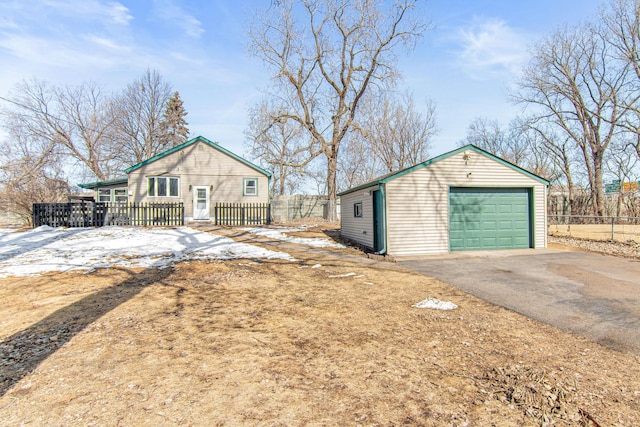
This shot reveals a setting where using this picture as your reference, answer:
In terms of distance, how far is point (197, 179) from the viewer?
20.8 metres

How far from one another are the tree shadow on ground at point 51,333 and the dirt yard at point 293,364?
0.08ft

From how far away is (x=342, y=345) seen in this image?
3.54 metres

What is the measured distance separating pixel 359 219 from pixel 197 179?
12472mm

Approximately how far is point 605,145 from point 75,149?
1813 inches

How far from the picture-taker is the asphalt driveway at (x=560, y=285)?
4.24 metres

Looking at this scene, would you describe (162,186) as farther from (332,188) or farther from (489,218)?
(489,218)

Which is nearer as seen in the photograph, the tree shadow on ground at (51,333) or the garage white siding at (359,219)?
the tree shadow on ground at (51,333)

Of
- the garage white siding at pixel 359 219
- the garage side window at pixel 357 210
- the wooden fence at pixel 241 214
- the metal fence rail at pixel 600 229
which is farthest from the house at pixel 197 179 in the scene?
the metal fence rail at pixel 600 229

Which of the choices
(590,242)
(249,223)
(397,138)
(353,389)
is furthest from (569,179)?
(353,389)

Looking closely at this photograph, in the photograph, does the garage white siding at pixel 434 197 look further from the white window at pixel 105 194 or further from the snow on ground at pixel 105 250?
the white window at pixel 105 194

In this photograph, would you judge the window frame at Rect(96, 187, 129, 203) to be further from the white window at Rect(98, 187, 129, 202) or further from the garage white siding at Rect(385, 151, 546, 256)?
the garage white siding at Rect(385, 151, 546, 256)

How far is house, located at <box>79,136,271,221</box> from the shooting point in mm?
19938

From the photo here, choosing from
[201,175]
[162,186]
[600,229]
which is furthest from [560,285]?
[162,186]

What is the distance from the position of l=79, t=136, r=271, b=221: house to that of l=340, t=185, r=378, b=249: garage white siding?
8.68 meters
